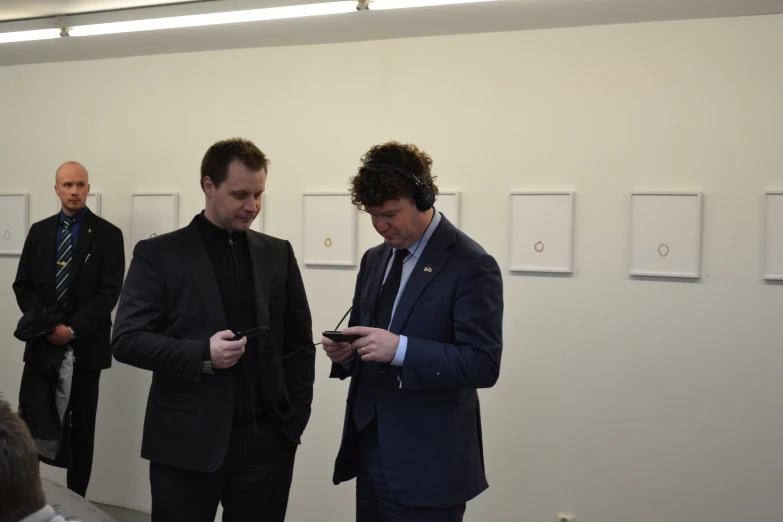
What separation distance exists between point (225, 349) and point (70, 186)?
2838 mm

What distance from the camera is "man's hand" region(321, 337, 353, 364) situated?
2.65 metres

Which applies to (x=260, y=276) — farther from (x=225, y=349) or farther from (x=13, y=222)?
(x=13, y=222)

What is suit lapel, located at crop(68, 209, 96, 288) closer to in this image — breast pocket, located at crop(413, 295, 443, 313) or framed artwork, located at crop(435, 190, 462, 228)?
framed artwork, located at crop(435, 190, 462, 228)

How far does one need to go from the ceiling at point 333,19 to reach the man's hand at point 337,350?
7.54 feet

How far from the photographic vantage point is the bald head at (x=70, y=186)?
16.3 feet

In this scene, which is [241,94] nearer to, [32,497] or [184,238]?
[184,238]

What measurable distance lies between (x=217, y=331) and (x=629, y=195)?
256 cm

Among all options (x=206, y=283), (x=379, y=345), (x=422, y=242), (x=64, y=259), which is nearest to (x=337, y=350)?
(x=379, y=345)

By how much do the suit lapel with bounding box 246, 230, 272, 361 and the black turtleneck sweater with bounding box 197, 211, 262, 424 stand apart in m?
0.02

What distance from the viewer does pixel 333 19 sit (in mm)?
4488

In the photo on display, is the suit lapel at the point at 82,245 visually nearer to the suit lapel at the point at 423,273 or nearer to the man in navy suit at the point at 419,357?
the man in navy suit at the point at 419,357

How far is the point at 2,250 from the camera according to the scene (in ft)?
19.7

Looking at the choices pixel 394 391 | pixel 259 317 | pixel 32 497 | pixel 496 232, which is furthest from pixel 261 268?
pixel 496 232

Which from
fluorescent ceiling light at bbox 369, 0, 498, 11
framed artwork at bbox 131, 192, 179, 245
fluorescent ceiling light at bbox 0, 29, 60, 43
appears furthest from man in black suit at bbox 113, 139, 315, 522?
fluorescent ceiling light at bbox 0, 29, 60, 43
